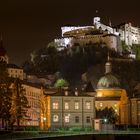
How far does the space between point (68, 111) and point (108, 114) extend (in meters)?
9.74

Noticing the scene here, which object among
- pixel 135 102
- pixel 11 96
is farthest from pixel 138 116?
pixel 11 96

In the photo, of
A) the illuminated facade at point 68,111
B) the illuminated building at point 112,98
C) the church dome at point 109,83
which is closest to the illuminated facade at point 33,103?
the illuminated building at point 112,98

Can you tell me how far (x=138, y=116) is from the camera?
10238 centimetres

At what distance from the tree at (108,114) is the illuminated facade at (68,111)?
4004 mm

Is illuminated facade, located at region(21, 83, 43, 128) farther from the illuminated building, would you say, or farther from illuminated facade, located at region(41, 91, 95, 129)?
illuminated facade, located at region(41, 91, 95, 129)

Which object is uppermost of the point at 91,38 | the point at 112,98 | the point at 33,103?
the point at 91,38

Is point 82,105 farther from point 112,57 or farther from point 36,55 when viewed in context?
point 36,55

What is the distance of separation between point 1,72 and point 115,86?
45.3 metres

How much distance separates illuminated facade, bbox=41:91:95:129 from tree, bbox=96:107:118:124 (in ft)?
13.1

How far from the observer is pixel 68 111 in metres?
88.2

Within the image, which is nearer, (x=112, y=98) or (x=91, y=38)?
(x=112, y=98)

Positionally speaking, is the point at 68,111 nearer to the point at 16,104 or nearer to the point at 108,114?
the point at 108,114

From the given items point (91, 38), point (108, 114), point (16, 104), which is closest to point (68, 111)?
point (108, 114)

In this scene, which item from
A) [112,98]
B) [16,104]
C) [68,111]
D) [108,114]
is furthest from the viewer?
[112,98]
